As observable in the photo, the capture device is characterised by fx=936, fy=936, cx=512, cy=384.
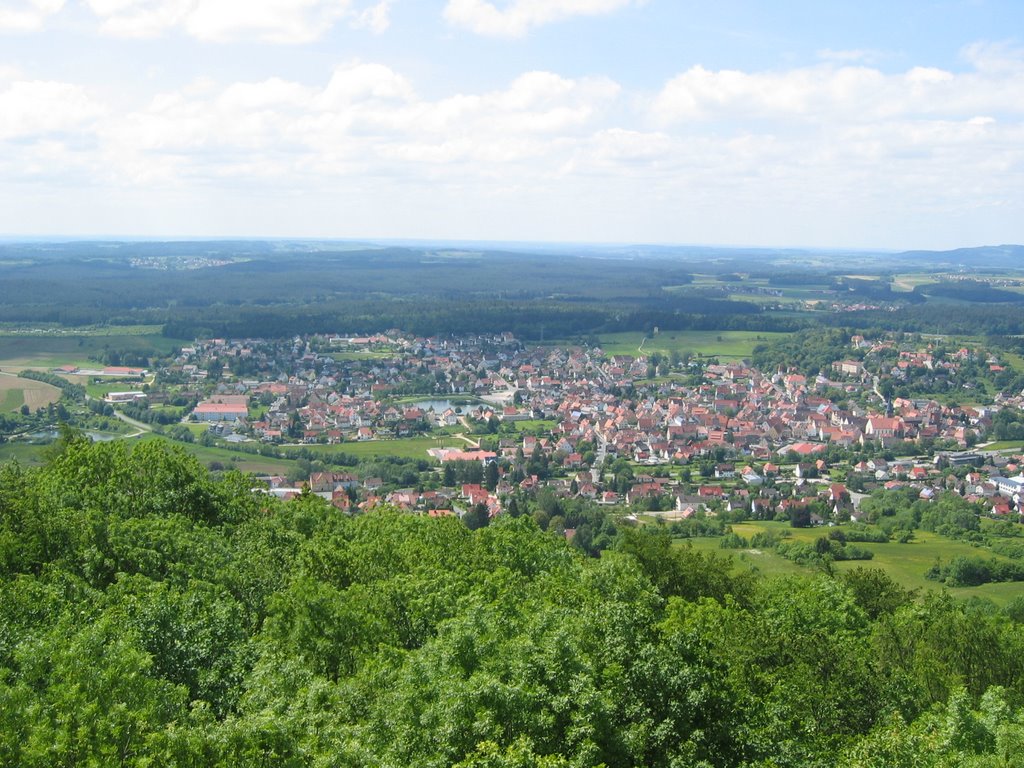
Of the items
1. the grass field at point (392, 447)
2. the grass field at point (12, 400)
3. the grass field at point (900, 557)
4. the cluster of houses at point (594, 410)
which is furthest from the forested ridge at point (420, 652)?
the grass field at point (12, 400)

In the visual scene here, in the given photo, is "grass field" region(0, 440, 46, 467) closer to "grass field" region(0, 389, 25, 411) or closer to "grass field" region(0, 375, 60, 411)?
"grass field" region(0, 389, 25, 411)


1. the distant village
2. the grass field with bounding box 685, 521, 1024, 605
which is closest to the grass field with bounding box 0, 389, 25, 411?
the distant village

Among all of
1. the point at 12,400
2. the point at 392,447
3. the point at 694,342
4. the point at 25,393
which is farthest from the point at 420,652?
the point at 694,342

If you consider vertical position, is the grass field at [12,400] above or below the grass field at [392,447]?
above

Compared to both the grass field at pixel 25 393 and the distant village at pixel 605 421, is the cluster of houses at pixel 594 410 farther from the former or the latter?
the grass field at pixel 25 393

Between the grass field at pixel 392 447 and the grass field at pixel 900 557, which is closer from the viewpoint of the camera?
the grass field at pixel 900 557

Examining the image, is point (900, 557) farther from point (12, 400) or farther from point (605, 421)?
point (12, 400)
